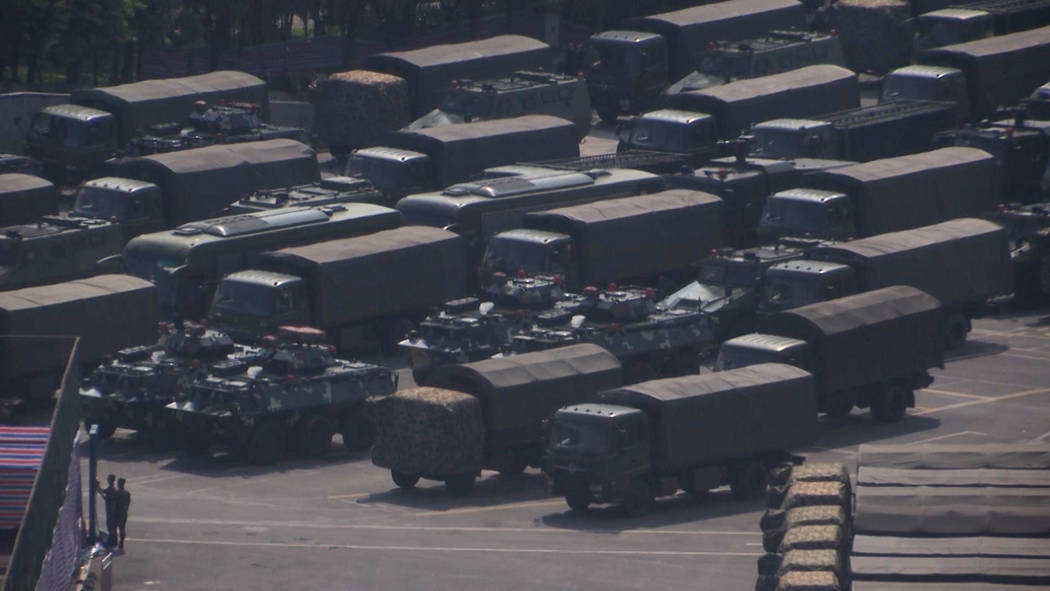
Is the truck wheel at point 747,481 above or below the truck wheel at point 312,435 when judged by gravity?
above

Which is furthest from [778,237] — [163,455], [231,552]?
[231,552]

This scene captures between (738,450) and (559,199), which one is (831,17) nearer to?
(559,199)

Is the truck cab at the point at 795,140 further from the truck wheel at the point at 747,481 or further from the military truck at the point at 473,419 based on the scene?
the truck wheel at the point at 747,481

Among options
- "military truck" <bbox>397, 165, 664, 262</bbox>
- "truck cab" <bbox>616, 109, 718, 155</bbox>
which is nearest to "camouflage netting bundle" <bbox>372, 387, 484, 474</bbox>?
"military truck" <bbox>397, 165, 664, 262</bbox>

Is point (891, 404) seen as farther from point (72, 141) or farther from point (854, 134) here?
point (72, 141)

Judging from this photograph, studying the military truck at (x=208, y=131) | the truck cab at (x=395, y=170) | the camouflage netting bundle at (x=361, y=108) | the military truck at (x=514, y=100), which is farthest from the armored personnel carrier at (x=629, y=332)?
the camouflage netting bundle at (x=361, y=108)

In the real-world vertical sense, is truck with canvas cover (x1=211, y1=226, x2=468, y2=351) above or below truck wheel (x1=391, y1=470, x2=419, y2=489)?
above

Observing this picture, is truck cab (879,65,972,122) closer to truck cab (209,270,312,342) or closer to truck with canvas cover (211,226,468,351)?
truck with canvas cover (211,226,468,351)
